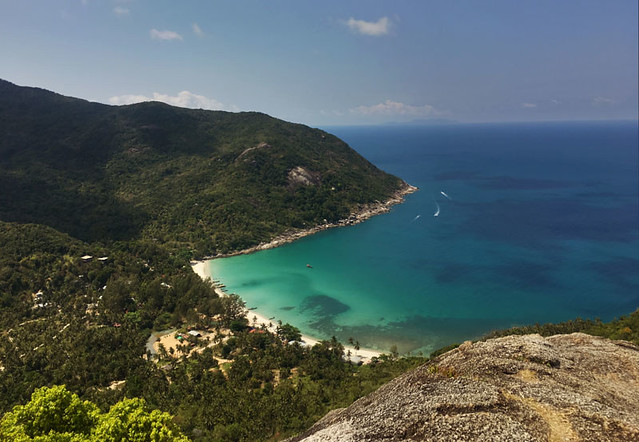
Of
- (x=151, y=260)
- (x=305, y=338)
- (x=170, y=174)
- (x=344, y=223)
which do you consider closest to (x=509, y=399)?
(x=305, y=338)

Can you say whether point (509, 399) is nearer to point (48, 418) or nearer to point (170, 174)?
point (48, 418)

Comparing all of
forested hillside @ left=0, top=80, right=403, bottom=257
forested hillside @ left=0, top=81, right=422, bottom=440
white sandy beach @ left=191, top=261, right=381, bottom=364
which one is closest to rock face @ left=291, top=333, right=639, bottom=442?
forested hillside @ left=0, top=81, right=422, bottom=440

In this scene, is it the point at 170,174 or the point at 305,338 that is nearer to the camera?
the point at 305,338

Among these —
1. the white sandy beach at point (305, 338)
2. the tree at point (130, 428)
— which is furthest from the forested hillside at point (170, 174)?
the tree at point (130, 428)

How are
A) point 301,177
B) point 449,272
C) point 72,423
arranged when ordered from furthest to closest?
point 301,177 < point 449,272 < point 72,423

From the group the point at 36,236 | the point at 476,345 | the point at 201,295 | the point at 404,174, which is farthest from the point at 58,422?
the point at 404,174

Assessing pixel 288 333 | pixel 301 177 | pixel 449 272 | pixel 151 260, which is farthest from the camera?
Answer: pixel 301 177

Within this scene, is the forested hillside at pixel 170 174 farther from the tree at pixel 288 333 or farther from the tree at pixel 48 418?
the tree at pixel 48 418
